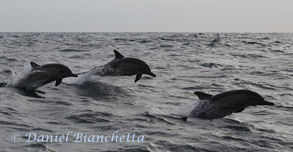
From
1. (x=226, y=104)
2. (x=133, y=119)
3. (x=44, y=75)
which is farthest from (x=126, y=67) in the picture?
(x=226, y=104)

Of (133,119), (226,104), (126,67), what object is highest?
(126,67)

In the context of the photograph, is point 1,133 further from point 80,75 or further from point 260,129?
point 80,75

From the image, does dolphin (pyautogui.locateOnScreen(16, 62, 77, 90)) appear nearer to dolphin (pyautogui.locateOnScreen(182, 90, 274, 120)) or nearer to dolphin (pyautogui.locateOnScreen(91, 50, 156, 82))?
dolphin (pyautogui.locateOnScreen(91, 50, 156, 82))

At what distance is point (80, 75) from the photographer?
1156 cm

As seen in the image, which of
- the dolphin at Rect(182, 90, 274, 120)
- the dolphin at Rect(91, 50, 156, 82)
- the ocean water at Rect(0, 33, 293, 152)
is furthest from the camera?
the dolphin at Rect(91, 50, 156, 82)

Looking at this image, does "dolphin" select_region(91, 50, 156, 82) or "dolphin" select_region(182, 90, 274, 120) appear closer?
"dolphin" select_region(182, 90, 274, 120)

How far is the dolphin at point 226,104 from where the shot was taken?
7.04 metres

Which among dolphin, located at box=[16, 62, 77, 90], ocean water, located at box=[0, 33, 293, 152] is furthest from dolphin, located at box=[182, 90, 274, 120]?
dolphin, located at box=[16, 62, 77, 90]

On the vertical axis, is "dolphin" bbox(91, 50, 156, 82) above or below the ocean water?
above

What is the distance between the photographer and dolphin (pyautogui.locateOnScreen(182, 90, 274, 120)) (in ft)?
23.1

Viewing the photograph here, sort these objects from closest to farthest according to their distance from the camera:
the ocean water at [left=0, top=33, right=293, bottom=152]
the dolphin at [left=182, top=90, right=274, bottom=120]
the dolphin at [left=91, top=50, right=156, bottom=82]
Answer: the ocean water at [left=0, top=33, right=293, bottom=152] < the dolphin at [left=182, top=90, right=274, bottom=120] < the dolphin at [left=91, top=50, right=156, bottom=82]

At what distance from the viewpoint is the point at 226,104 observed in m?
7.04

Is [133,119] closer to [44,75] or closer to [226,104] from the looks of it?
[226,104]

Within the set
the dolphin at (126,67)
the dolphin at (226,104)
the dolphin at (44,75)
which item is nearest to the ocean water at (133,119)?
the dolphin at (226,104)
